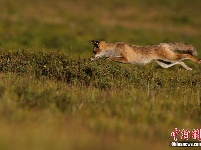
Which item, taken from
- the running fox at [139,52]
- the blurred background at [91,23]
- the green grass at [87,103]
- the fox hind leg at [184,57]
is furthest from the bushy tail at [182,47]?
the blurred background at [91,23]

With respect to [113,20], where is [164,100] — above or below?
below

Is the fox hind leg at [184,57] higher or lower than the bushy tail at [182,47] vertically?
lower

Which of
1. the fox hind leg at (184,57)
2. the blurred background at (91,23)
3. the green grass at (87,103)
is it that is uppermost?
the blurred background at (91,23)

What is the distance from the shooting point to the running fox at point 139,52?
51.1 feet

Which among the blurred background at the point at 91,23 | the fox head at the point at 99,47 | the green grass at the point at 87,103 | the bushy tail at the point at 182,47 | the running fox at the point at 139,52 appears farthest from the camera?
the blurred background at the point at 91,23

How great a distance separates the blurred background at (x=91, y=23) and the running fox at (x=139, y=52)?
5684 mm

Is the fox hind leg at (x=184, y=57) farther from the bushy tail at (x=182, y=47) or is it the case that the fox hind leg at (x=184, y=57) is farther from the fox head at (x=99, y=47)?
the fox head at (x=99, y=47)

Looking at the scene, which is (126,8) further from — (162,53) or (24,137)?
(24,137)

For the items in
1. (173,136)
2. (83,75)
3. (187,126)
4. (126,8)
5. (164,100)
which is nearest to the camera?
(173,136)

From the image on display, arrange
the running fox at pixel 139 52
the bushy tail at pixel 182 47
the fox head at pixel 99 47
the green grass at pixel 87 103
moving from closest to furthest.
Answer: the green grass at pixel 87 103 → the running fox at pixel 139 52 → the fox head at pixel 99 47 → the bushy tail at pixel 182 47

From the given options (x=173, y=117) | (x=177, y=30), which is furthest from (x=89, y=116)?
(x=177, y=30)

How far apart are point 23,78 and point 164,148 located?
550 cm

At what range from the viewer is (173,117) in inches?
365

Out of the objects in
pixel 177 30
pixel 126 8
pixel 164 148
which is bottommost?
pixel 164 148
